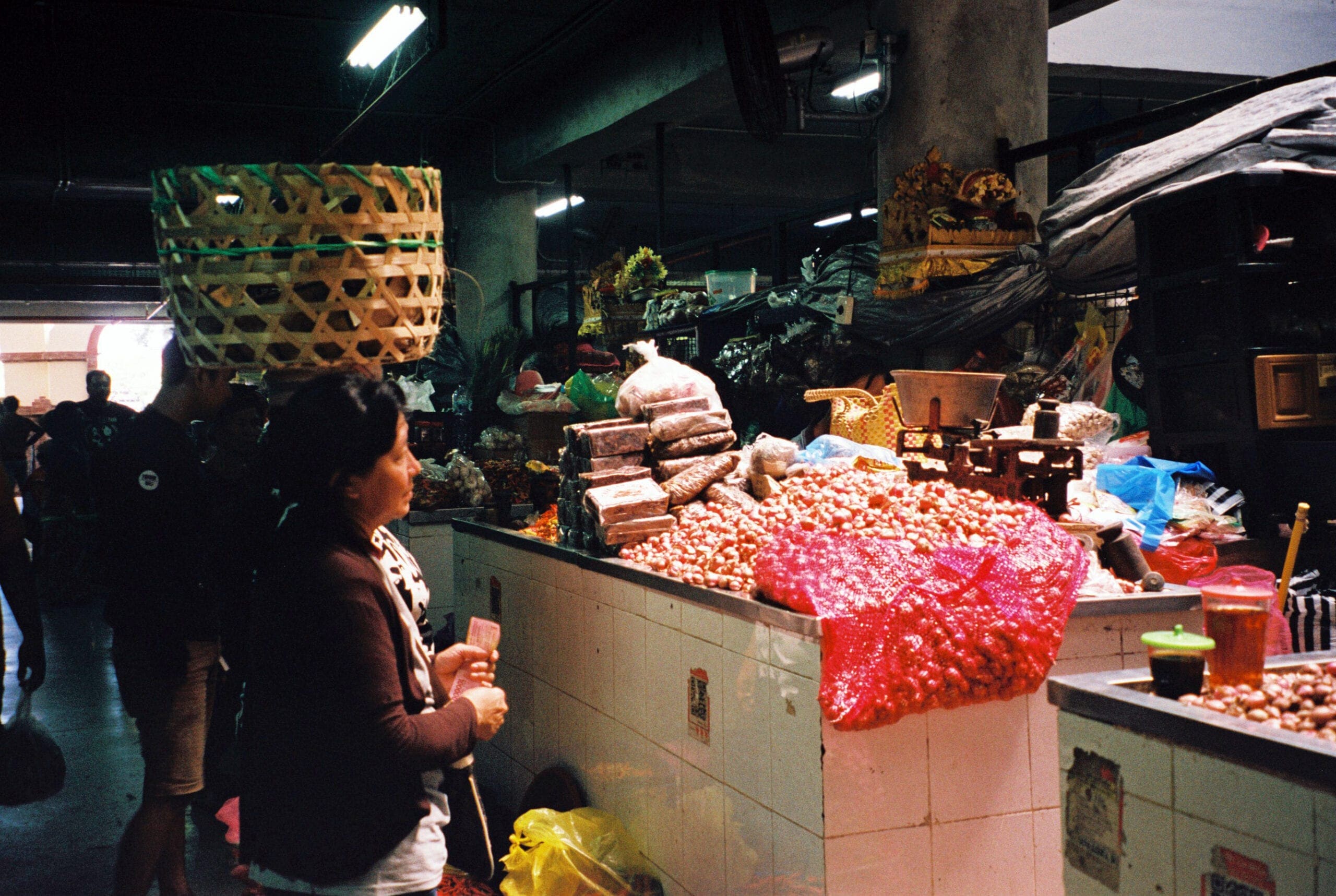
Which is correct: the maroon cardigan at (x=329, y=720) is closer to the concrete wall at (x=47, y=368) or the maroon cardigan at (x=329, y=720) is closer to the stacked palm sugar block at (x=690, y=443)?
the stacked palm sugar block at (x=690, y=443)

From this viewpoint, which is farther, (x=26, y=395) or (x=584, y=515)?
(x=26, y=395)

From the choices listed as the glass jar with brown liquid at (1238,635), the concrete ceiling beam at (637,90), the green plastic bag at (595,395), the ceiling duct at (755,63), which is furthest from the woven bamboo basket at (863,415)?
the green plastic bag at (595,395)

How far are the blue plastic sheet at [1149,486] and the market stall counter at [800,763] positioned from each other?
2.48 ft

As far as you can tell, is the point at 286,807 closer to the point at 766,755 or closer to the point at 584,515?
the point at 766,755

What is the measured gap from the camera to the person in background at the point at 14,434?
12.4 meters

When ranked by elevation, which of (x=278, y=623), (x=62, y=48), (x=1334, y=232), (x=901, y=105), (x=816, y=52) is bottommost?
(x=278, y=623)

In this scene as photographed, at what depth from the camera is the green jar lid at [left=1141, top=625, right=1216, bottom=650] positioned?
6.48 feet

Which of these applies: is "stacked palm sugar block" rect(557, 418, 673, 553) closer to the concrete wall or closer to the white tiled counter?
the white tiled counter

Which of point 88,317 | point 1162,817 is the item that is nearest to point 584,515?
point 1162,817

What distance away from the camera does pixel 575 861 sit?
3.53 metres

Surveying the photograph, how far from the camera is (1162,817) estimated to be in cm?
190

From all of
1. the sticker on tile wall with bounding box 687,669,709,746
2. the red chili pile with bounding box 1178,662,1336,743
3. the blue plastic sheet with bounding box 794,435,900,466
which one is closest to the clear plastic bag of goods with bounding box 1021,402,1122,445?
the blue plastic sheet with bounding box 794,435,900,466

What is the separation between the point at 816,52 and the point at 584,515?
4.84 meters

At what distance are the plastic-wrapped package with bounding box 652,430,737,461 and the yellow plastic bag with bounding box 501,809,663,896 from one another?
1.36 m
